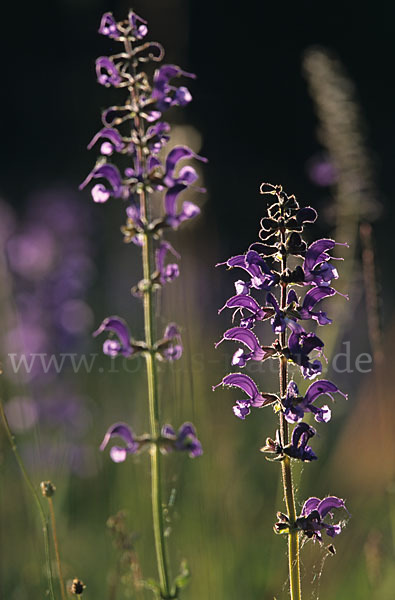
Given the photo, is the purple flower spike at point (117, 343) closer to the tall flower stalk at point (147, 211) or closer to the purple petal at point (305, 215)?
the tall flower stalk at point (147, 211)

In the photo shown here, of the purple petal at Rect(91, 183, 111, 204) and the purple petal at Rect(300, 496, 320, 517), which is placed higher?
the purple petal at Rect(91, 183, 111, 204)

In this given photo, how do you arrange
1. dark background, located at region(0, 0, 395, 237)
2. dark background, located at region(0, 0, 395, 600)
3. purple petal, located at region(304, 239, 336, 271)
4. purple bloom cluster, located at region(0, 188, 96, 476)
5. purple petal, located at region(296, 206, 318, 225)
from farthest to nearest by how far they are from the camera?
dark background, located at region(0, 0, 395, 237)
purple bloom cluster, located at region(0, 188, 96, 476)
dark background, located at region(0, 0, 395, 600)
purple petal, located at region(304, 239, 336, 271)
purple petal, located at region(296, 206, 318, 225)

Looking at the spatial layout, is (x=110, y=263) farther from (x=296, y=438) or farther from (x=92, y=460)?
(x=296, y=438)

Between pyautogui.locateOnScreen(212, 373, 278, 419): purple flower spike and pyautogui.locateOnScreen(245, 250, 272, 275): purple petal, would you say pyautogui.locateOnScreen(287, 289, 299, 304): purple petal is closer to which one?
pyautogui.locateOnScreen(245, 250, 272, 275): purple petal

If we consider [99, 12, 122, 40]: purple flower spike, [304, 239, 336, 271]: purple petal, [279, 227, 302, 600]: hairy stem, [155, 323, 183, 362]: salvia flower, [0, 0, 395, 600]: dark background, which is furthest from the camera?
[0, 0, 395, 600]: dark background

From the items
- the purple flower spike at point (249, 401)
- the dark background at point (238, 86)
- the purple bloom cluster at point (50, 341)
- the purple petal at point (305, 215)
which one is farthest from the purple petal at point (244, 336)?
the dark background at point (238, 86)

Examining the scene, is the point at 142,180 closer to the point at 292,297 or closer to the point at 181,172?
the point at 181,172

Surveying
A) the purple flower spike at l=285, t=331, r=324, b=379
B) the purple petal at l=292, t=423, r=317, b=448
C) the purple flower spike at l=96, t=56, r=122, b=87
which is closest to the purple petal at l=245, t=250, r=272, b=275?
the purple flower spike at l=285, t=331, r=324, b=379
